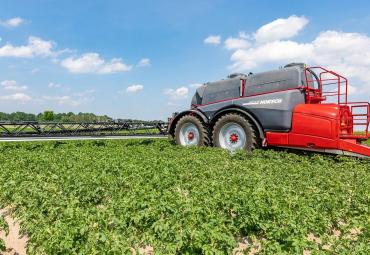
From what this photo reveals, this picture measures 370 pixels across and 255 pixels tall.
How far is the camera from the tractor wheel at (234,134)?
357 inches

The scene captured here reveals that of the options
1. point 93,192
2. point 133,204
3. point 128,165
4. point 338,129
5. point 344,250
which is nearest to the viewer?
point 344,250

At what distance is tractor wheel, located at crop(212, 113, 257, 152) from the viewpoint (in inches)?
357

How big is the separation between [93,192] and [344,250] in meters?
3.46

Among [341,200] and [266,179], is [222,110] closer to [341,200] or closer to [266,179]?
[266,179]

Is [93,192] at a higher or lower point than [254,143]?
lower

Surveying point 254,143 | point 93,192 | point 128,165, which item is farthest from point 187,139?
point 93,192

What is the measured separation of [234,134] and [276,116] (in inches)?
56.3

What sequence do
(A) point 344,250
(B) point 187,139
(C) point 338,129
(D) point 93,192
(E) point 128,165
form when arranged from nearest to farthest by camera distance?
1. (A) point 344,250
2. (D) point 93,192
3. (E) point 128,165
4. (C) point 338,129
5. (B) point 187,139

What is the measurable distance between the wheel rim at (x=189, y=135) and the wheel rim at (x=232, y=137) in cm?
100

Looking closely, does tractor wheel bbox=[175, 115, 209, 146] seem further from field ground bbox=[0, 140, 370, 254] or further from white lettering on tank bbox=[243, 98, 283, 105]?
field ground bbox=[0, 140, 370, 254]

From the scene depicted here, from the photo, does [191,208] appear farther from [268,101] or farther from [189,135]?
[189,135]

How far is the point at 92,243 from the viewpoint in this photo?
3.29m

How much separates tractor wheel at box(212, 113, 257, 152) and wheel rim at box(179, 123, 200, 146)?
37.4 inches

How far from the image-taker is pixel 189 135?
1084cm
